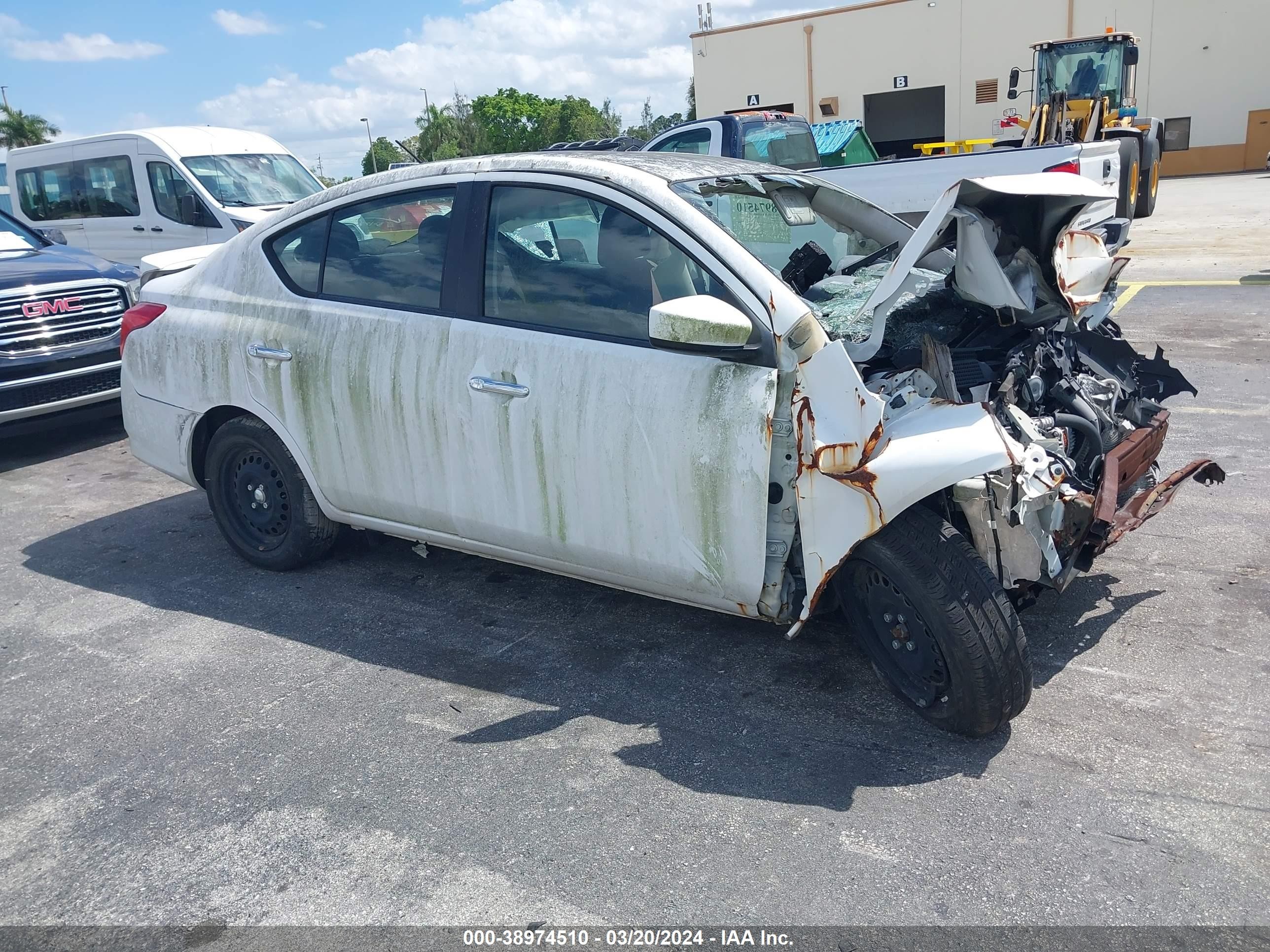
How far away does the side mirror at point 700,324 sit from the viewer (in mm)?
3201

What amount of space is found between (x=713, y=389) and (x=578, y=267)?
2.58 ft

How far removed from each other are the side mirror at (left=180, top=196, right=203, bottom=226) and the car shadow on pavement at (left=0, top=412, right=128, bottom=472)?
3.85 metres

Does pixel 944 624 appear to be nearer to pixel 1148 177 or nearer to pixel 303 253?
pixel 303 253

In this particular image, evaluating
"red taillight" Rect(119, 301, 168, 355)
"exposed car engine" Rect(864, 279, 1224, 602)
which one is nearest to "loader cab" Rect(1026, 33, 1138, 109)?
"exposed car engine" Rect(864, 279, 1224, 602)

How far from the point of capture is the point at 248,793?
323 centimetres

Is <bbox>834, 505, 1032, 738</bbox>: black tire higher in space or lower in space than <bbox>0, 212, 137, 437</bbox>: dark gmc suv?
lower

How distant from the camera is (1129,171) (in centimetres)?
962

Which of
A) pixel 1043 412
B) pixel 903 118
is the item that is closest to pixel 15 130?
pixel 903 118

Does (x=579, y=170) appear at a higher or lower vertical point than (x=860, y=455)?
higher

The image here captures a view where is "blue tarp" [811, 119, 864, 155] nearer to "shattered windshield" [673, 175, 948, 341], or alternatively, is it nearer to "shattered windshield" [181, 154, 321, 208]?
"shattered windshield" [181, 154, 321, 208]

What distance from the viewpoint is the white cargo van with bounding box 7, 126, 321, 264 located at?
1159 centimetres

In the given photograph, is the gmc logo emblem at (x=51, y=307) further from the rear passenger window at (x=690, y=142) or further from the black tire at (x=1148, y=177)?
the black tire at (x=1148, y=177)

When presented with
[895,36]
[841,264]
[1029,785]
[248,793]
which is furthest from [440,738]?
[895,36]

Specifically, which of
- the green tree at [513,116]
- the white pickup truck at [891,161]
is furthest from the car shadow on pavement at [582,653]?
the green tree at [513,116]
